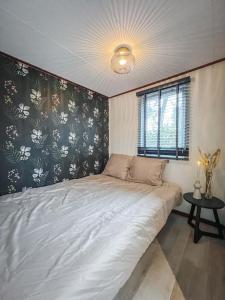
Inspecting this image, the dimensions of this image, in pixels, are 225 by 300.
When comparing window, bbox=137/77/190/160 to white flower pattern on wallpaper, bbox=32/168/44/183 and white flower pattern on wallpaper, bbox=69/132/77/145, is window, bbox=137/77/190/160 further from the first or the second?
white flower pattern on wallpaper, bbox=32/168/44/183

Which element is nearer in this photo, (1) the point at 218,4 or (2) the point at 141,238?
(2) the point at 141,238

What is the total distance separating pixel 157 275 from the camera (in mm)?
1237

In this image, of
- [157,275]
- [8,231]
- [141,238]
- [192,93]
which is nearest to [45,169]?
[8,231]

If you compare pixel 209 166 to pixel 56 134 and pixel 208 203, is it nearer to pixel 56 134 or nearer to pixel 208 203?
pixel 208 203

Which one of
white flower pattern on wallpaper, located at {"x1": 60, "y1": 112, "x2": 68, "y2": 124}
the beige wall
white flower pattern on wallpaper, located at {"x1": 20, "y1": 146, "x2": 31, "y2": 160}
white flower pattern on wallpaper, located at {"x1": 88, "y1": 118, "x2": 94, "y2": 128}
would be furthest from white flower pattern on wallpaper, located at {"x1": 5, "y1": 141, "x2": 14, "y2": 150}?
the beige wall

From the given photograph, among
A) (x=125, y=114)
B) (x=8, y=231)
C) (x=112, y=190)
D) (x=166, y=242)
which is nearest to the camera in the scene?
(x=8, y=231)

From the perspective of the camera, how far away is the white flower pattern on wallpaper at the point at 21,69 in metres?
1.82

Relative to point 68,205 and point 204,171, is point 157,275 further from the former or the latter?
point 204,171

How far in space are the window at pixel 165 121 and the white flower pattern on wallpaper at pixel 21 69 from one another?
1.69 m

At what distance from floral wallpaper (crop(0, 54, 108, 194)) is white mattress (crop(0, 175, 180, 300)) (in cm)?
42

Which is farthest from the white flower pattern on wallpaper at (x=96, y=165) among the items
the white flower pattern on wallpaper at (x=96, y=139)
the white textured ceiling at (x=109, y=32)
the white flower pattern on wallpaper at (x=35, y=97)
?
the white textured ceiling at (x=109, y=32)

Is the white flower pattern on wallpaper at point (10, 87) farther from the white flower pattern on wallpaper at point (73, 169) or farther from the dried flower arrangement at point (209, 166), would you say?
the dried flower arrangement at point (209, 166)

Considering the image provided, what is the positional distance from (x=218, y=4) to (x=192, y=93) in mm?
1034

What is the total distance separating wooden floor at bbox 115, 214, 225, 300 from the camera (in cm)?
109
